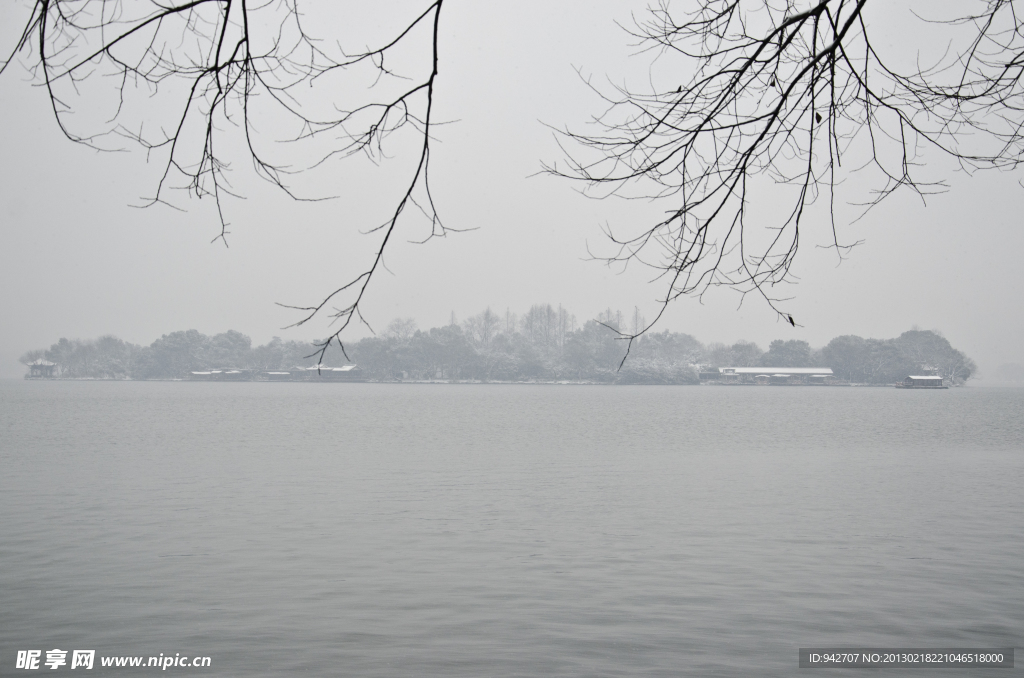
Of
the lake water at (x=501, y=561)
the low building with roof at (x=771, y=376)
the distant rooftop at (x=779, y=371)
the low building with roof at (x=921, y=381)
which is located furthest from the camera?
the low building with roof at (x=771, y=376)

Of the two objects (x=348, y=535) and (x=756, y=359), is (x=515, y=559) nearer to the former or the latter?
(x=348, y=535)

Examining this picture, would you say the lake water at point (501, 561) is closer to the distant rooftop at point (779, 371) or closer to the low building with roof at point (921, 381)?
the low building with roof at point (921, 381)

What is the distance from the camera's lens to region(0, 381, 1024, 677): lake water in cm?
875

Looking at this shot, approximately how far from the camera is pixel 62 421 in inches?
1823

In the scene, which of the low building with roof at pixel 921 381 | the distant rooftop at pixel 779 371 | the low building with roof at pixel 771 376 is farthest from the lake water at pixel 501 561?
the low building with roof at pixel 771 376

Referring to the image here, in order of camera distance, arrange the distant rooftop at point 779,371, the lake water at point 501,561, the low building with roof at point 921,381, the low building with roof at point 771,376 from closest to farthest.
Answer: the lake water at point 501,561 < the low building with roof at point 921,381 < the distant rooftop at point 779,371 < the low building with roof at point 771,376

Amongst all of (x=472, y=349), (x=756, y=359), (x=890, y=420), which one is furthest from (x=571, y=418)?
(x=756, y=359)

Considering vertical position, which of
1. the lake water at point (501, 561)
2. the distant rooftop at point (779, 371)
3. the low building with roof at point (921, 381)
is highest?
the distant rooftop at point (779, 371)

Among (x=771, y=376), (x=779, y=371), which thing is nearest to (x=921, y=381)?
(x=779, y=371)

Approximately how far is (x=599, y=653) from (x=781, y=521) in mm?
8751

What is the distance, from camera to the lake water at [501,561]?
875 cm

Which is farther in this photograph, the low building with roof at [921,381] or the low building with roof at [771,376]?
the low building with roof at [771,376]

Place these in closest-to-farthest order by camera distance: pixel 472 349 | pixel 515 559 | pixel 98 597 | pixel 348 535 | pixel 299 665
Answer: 1. pixel 299 665
2. pixel 98 597
3. pixel 515 559
4. pixel 348 535
5. pixel 472 349

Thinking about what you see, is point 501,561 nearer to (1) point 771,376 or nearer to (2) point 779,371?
(1) point 771,376
